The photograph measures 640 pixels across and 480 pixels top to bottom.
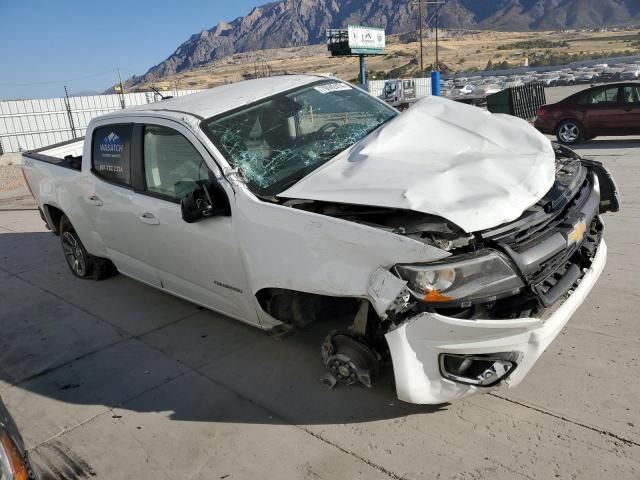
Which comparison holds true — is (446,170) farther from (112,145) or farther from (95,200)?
(95,200)

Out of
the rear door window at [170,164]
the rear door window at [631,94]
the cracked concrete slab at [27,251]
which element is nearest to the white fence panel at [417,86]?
the rear door window at [631,94]

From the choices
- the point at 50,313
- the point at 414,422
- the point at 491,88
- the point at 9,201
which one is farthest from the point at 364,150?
the point at 491,88

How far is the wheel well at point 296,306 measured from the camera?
3365mm

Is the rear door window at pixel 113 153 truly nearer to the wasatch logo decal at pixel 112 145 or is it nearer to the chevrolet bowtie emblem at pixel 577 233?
the wasatch logo decal at pixel 112 145

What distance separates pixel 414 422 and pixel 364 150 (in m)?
1.68

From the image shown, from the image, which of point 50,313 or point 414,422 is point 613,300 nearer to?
point 414,422

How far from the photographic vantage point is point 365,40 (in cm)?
4241

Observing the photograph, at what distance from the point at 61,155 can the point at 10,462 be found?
18.3ft

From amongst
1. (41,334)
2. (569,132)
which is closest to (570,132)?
(569,132)

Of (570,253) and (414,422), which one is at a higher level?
(570,253)

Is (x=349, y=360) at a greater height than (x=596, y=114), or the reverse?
(x=349, y=360)

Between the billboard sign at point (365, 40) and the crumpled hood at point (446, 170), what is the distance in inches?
1545

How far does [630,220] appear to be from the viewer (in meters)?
6.09

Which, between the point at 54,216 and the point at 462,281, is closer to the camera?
the point at 462,281
